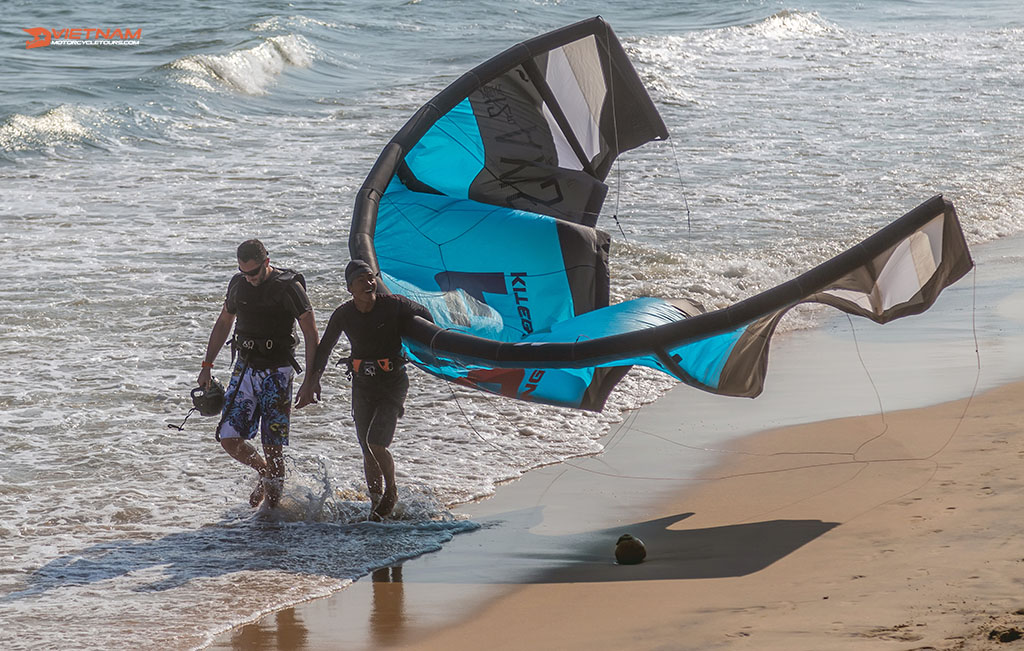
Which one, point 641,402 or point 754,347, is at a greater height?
point 754,347

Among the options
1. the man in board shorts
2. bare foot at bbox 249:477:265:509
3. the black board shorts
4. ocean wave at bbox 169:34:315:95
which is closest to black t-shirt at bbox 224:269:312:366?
the man in board shorts

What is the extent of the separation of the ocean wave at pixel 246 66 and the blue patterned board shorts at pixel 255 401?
15603 millimetres

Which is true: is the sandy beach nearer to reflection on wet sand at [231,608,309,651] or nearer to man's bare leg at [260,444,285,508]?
reflection on wet sand at [231,608,309,651]

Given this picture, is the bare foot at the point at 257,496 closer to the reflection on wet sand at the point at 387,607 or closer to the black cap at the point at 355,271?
the reflection on wet sand at the point at 387,607

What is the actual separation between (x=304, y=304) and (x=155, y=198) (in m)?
8.66

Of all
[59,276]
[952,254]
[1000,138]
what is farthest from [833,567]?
[1000,138]

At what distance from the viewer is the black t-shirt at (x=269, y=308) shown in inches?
235

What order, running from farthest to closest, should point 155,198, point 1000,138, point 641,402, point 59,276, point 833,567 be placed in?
point 1000,138, point 155,198, point 59,276, point 641,402, point 833,567

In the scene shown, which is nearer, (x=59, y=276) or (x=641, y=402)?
(x=641, y=402)

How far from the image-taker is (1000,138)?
17.2 m

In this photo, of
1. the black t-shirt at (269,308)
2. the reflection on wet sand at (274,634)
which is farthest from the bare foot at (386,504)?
the reflection on wet sand at (274,634)

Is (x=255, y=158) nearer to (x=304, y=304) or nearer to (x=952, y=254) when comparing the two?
(x=304, y=304)

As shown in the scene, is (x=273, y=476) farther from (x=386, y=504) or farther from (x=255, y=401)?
(x=386, y=504)

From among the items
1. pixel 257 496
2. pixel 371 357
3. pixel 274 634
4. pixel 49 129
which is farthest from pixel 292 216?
pixel 274 634
